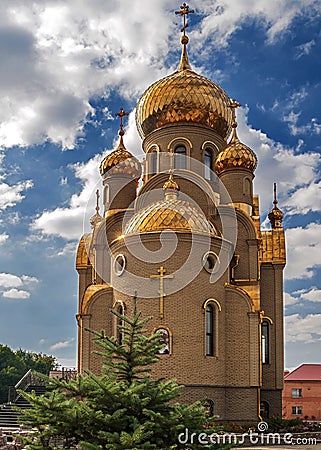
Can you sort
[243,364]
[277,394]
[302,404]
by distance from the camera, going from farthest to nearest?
[302,404] → [277,394] → [243,364]

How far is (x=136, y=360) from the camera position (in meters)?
8.44

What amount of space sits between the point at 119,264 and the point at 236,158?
5.62m

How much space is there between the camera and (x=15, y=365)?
124ft

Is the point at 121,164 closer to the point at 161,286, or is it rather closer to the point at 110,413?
the point at 161,286

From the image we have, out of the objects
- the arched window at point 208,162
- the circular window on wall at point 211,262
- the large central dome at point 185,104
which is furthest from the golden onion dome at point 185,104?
the circular window on wall at point 211,262

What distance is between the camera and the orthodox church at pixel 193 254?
17.2 m

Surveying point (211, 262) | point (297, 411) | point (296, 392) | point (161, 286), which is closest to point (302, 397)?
point (296, 392)

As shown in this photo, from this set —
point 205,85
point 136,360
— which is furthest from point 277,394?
point 136,360

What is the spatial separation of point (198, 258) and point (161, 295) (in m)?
1.40

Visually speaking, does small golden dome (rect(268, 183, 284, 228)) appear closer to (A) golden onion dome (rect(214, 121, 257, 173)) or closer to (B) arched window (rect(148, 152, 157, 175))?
(A) golden onion dome (rect(214, 121, 257, 173))

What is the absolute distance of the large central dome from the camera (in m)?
22.1

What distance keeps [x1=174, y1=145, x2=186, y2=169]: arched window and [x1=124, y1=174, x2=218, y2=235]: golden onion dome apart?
3.56m

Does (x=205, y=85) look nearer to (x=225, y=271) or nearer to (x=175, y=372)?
(x=225, y=271)

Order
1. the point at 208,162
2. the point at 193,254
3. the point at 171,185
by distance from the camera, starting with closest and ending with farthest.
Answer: the point at 193,254, the point at 171,185, the point at 208,162
